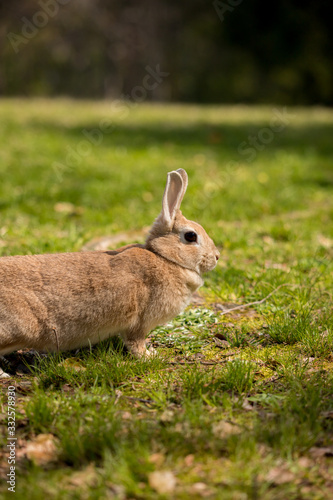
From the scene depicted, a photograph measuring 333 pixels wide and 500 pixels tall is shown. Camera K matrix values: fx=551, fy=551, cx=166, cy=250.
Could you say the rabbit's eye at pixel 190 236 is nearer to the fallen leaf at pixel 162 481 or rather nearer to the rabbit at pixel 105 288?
the rabbit at pixel 105 288

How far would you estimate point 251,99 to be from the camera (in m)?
32.1

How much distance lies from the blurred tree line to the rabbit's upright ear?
27473 mm

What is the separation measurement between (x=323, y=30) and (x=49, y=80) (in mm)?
16478

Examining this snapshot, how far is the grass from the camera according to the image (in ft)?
7.72

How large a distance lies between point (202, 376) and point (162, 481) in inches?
33.8

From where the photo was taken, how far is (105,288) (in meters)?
3.39

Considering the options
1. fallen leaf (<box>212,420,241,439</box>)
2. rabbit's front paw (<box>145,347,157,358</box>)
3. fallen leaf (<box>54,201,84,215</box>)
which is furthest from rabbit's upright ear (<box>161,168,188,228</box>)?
fallen leaf (<box>54,201,84,215</box>)

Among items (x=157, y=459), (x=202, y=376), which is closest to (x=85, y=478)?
(x=157, y=459)

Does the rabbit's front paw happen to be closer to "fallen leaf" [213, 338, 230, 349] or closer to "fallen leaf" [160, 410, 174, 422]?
"fallen leaf" [213, 338, 230, 349]

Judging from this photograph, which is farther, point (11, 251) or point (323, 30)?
point (323, 30)

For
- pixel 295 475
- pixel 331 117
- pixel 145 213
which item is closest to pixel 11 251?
pixel 145 213

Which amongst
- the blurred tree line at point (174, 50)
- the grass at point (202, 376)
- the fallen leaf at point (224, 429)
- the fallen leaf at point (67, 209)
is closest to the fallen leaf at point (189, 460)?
the grass at point (202, 376)

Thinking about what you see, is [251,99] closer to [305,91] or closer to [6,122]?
[305,91]

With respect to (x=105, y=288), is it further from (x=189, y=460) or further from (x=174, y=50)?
(x=174, y=50)
